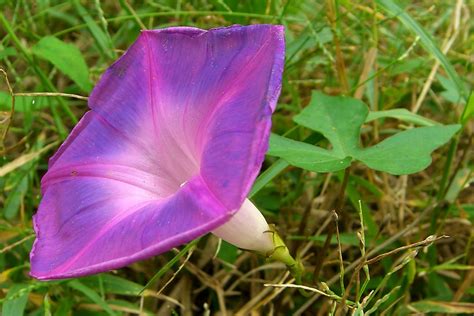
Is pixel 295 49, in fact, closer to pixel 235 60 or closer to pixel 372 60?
pixel 372 60

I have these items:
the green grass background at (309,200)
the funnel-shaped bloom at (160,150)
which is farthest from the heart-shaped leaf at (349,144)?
the funnel-shaped bloom at (160,150)

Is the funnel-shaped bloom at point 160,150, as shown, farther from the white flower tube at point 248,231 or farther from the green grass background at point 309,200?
the green grass background at point 309,200

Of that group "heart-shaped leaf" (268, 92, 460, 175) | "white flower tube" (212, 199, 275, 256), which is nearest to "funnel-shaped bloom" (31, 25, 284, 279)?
"white flower tube" (212, 199, 275, 256)

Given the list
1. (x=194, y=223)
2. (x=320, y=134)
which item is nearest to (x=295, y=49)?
(x=320, y=134)

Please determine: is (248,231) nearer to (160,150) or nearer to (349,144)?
(160,150)

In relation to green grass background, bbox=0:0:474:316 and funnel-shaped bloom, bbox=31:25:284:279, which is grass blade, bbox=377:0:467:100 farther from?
funnel-shaped bloom, bbox=31:25:284:279

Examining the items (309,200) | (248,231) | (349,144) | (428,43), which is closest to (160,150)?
(248,231)
